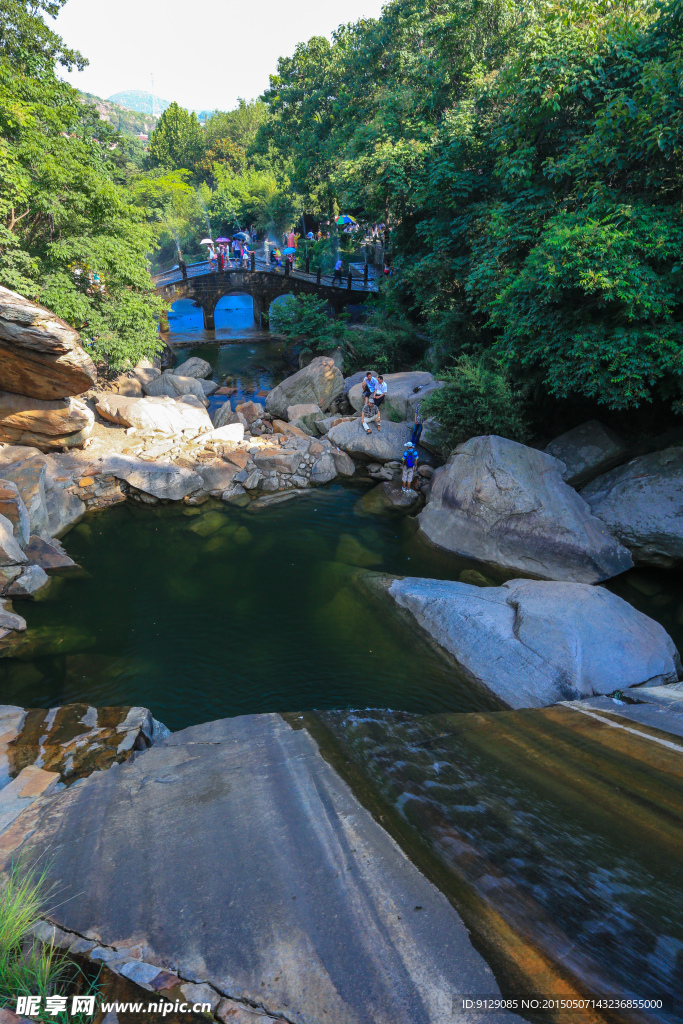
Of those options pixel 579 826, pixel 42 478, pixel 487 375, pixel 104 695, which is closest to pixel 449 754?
pixel 579 826

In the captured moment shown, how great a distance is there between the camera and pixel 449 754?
5.70m

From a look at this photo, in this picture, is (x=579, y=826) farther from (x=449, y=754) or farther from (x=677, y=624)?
(x=677, y=624)

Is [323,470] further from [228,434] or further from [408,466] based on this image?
[228,434]

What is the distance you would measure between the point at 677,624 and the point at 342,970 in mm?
8705

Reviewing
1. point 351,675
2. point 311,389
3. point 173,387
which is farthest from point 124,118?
point 351,675

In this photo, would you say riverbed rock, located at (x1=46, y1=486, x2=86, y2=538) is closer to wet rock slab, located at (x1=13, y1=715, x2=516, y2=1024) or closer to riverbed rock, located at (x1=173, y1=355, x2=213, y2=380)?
wet rock slab, located at (x1=13, y1=715, x2=516, y2=1024)

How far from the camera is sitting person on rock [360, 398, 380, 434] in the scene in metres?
15.6

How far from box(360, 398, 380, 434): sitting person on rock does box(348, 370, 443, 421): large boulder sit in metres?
0.63

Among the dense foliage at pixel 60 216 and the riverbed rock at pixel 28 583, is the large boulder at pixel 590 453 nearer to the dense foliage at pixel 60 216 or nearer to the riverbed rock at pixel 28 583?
the riverbed rock at pixel 28 583

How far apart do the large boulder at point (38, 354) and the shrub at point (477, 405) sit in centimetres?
876

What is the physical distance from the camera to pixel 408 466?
45.4 feet

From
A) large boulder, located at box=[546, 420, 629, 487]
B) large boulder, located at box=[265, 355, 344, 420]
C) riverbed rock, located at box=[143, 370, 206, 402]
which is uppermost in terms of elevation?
riverbed rock, located at box=[143, 370, 206, 402]

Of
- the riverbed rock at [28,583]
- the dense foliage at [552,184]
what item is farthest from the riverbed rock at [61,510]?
the dense foliage at [552,184]

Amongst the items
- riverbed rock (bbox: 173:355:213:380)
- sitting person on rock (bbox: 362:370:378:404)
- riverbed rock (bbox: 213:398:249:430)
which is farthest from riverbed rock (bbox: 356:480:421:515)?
riverbed rock (bbox: 173:355:213:380)
